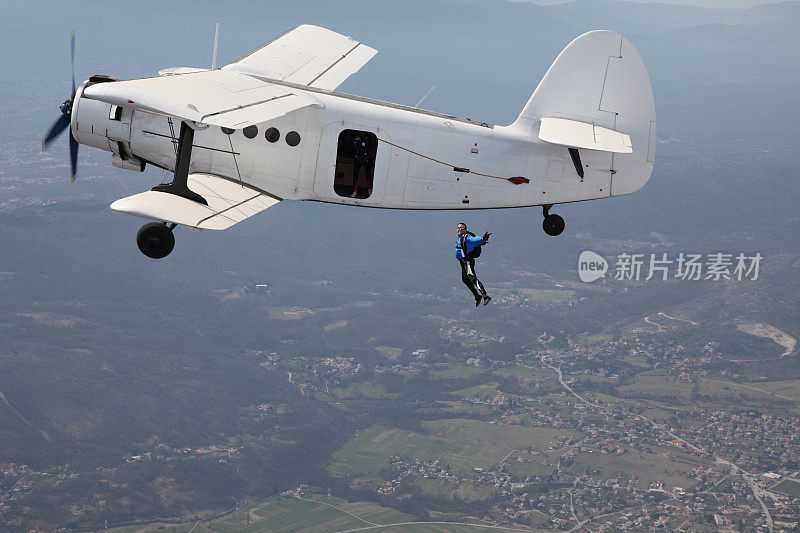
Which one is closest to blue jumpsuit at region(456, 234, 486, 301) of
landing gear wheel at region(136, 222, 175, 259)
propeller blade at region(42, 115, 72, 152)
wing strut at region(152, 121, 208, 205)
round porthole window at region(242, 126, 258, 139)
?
round porthole window at region(242, 126, 258, 139)

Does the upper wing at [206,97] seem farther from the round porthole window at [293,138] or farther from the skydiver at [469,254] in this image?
the skydiver at [469,254]

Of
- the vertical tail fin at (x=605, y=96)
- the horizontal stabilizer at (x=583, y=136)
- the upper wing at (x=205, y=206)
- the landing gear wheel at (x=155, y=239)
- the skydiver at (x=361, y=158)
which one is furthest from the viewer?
the vertical tail fin at (x=605, y=96)

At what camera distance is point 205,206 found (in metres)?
21.3

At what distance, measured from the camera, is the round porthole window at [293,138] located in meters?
23.2

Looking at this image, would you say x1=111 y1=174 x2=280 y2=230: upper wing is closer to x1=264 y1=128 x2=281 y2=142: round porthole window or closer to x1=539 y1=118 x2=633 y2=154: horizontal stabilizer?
x1=264 y1=128 x2=281 y2=142: round porthole window

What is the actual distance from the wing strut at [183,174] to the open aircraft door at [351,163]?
376 centimetres

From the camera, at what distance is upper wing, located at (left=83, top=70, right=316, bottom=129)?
19.1 metres

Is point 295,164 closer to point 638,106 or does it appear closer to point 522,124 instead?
point 522,124

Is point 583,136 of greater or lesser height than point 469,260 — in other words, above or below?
above

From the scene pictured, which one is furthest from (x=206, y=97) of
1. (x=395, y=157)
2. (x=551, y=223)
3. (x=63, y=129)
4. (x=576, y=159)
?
(x=551, y=223)

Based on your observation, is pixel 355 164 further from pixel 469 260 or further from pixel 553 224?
pixel 553 224

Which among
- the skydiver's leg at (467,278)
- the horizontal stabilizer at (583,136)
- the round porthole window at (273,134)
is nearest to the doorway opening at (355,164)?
the round porthole window at (273,134)

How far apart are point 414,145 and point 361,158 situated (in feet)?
5.45

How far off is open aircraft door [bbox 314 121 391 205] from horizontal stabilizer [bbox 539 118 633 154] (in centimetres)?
494
